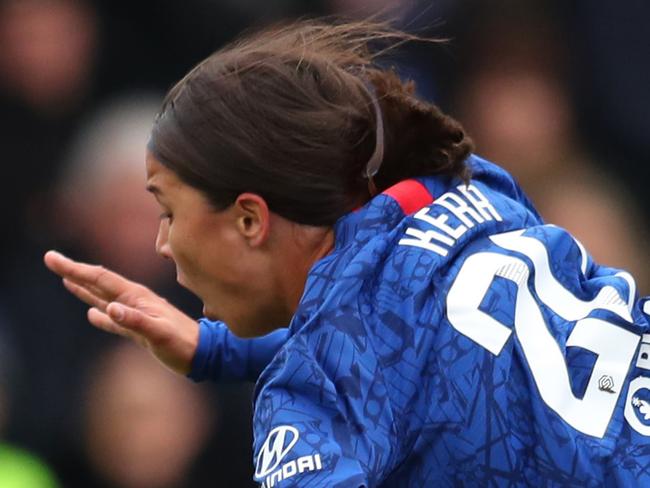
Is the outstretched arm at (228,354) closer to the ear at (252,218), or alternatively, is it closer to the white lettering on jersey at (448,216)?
the ear at (252,218)

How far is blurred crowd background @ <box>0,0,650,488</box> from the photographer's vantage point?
370 cm

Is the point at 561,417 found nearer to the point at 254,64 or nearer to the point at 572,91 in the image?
the point at 254,64

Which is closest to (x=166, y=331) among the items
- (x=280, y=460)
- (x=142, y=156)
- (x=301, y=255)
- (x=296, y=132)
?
(x=301, y=255)

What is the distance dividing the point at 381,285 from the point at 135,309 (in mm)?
620

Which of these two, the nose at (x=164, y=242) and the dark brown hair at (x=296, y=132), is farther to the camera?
the nose at (x=164, y=242)

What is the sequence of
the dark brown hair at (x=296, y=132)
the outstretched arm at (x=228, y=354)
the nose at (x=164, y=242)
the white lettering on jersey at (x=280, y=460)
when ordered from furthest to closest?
1. the outstretched arm at (x=228, y=354)
2. the nose at (x=164, y=242)
3. the dark brown hair at (x=296, y=132)
4. the white lettering on jersey at (x=280, y=460)

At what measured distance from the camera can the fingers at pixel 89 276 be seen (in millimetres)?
2385

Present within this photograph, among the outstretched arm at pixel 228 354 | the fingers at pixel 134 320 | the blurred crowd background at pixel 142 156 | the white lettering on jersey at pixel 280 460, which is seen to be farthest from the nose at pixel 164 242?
the blurred crowd background at pixel 142 156

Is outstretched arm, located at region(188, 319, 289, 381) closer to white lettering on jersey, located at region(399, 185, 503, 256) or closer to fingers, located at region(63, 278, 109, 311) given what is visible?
fingers, located at region(63, 278, 109, 311)

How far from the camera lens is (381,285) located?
6.17 feet

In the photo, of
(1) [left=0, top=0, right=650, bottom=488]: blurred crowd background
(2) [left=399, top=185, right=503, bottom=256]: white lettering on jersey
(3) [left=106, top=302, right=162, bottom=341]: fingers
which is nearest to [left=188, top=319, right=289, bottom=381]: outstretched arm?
(3) [left=106, top=302, right=162, bottom=341]: fingers

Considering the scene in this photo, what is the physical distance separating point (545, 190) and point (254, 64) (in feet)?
7.13

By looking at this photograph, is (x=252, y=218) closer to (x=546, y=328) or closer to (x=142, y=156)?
(x=546, y=328)

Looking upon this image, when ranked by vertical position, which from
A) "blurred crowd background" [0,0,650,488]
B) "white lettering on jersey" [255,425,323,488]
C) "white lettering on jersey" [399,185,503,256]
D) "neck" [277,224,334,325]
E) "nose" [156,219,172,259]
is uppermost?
"white lettering on jersey" [399,185,503,256]
